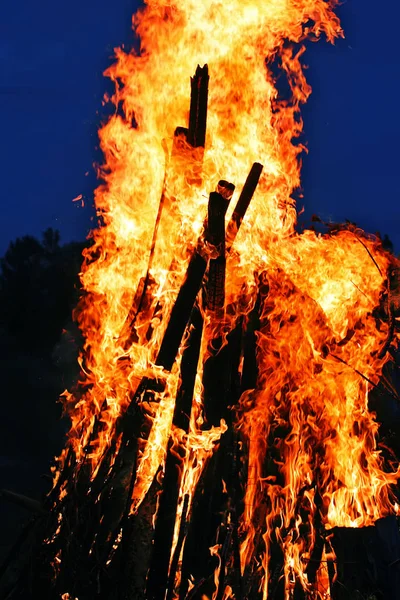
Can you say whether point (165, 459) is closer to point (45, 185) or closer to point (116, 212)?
point (116, 212)

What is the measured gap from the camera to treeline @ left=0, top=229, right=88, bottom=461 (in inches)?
701

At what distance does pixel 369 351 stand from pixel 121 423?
2.81 m

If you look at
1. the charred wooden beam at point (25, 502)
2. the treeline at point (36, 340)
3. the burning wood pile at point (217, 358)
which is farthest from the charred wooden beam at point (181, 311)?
the treeline at point (36, 340)

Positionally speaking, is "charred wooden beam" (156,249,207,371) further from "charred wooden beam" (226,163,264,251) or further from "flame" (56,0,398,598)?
"charred wooden beam" (226,163,264,251)

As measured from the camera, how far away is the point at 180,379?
454 cm

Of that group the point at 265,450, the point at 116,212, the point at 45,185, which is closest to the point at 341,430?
the point at 265,450

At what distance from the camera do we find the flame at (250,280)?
182 inches

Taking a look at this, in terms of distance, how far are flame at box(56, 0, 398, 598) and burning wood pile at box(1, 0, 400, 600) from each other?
0.02 m

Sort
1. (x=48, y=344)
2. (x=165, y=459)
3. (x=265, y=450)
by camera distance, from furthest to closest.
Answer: (x=48, y=344) < (x=265, y=450) < (x=165, y=459)

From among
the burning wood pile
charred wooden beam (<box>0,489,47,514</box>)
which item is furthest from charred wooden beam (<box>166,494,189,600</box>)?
charred wooden beam (<box>0,489,47,514</box>)

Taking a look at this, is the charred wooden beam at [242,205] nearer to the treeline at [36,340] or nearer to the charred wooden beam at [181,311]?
the charred wooden beam at [181,311]

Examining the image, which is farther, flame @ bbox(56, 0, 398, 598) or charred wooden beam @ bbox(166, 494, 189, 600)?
flame @ bbox(56, 0, 398, 598)

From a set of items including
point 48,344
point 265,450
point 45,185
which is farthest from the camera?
point 45,185

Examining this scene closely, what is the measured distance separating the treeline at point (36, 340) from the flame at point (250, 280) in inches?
419
